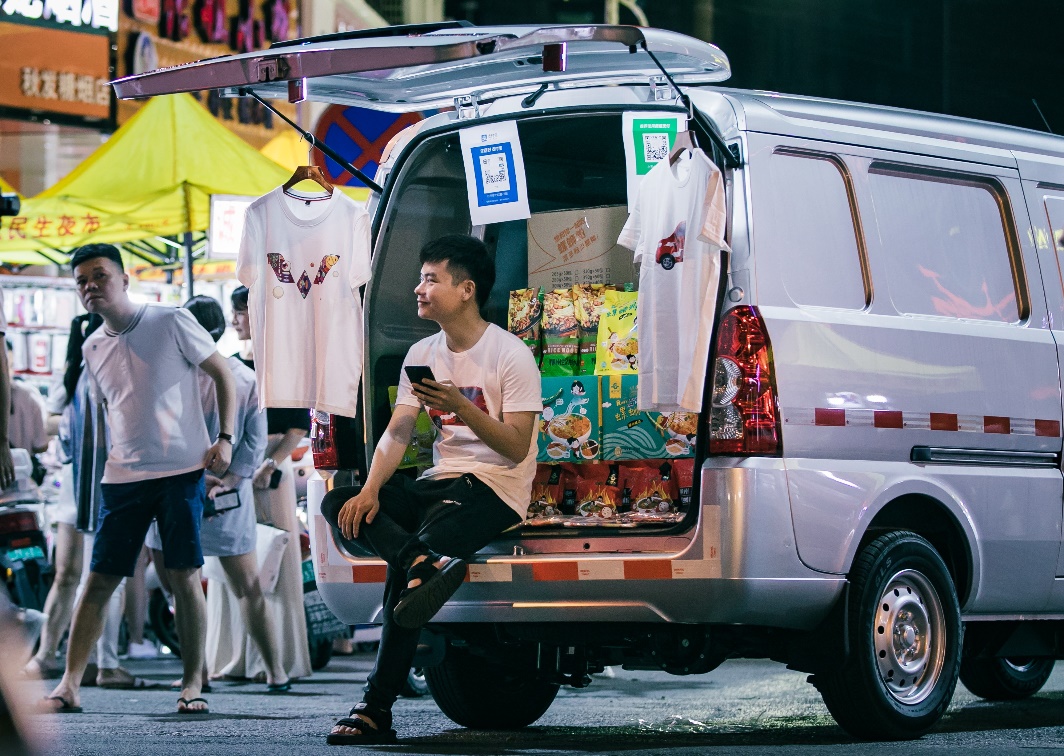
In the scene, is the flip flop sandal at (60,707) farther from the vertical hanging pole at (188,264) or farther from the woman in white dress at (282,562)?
the vertical hanging pole at (188,264)

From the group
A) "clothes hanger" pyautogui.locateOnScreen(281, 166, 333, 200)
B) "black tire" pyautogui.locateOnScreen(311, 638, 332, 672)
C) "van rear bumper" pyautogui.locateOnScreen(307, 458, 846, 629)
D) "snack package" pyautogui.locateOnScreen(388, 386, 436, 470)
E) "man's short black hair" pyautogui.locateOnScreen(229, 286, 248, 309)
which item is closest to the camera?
"van rear bumper" pyautogui.locateOnScreen(307, 458, 846, 629)

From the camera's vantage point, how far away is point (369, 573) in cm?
675

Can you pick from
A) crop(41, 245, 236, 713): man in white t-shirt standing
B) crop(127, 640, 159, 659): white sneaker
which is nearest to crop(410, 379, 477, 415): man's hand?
crop(41, 245, 236, 713): man in white t-shirt standing

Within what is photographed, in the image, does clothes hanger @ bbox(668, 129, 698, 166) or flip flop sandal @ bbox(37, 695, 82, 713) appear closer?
clothes hanger @ bbox(668, 129, 698, 166)

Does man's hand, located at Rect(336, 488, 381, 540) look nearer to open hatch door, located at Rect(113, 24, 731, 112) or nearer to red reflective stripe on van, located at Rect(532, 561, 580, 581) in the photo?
red reflective stripe on van, located at Rect(532, 561, 580, 581)

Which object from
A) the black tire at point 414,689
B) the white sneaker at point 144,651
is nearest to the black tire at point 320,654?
the white sneaker at point 144,651

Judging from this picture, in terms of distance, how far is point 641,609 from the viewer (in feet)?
20.1

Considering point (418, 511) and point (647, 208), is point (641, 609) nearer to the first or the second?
point (418, 511)

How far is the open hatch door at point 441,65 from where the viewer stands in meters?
6.16

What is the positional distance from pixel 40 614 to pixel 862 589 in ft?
16.2

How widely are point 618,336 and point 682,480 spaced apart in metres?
0.62

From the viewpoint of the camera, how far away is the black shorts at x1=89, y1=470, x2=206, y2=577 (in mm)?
8031

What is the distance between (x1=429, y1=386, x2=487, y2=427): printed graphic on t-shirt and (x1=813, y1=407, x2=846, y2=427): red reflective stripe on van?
47.5 inches

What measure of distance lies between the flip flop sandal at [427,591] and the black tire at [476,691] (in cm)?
98
